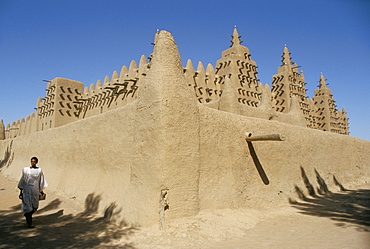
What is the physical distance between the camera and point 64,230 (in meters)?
5.84

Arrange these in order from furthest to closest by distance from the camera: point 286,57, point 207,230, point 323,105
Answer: point 323,105
point 286,57
point 207,230

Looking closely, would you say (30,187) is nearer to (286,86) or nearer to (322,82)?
(286,86)

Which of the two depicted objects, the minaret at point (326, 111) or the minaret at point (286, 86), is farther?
the minaret at point (326, 111)

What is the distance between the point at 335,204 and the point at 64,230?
738cm

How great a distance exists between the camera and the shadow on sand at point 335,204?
670cm

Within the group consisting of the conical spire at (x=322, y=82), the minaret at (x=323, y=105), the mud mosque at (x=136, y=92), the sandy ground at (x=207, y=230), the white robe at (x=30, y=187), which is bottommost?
the sandy ground at (x=207, y=230)

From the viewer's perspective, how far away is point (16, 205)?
8.48 metres

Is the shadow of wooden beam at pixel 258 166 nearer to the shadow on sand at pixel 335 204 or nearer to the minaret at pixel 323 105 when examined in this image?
the shadow on sand at pixel 335 204

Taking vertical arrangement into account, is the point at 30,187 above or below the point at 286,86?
below

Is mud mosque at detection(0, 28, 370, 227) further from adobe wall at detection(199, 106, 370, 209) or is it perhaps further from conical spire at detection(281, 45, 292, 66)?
conical spire at detection(281, 45, 292, 66)

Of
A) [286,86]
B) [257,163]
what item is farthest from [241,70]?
[257,163]

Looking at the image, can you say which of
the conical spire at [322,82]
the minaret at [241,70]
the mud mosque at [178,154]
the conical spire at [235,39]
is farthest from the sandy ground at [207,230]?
the conical spire at [322,82]

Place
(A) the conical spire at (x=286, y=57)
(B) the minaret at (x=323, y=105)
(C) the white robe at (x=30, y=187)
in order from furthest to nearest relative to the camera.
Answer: (B) the minaret at (x=323, y=105)
(A) the conical spire at (x=286, y=57)
(C) the white robe at (x=30, y=187)

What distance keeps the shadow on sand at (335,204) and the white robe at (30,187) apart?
6511mm
